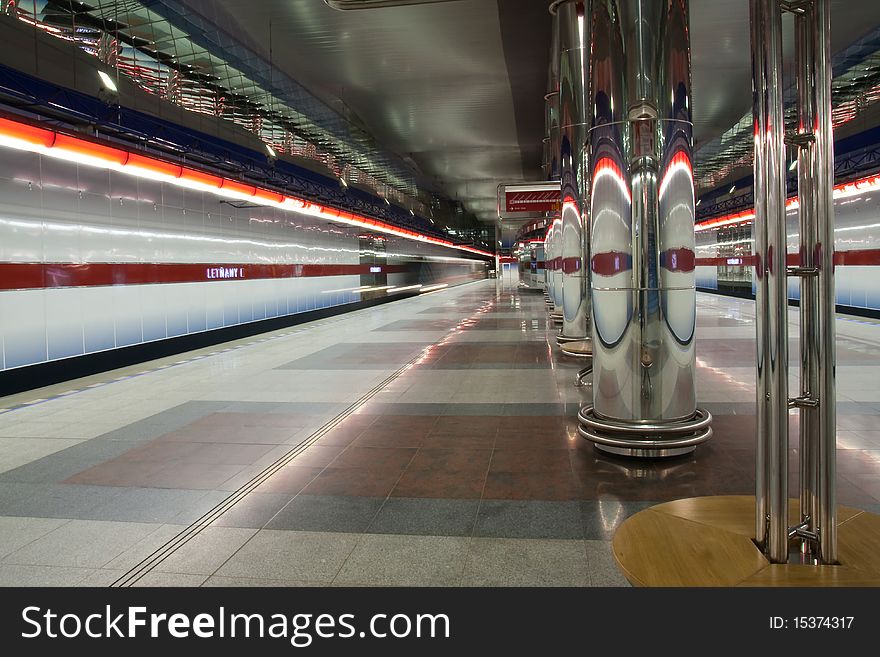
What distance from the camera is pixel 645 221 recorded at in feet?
→ 15.6

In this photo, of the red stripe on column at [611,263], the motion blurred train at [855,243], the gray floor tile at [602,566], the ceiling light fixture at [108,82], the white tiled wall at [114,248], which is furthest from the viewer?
the motion blurred train at [855,243]

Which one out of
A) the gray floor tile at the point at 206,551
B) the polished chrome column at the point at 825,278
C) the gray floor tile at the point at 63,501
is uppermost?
the polished chrome column at the point at 825,278

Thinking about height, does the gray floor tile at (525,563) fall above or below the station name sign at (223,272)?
below

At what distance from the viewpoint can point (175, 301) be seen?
484 inches

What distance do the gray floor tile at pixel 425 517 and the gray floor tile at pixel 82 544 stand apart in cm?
136

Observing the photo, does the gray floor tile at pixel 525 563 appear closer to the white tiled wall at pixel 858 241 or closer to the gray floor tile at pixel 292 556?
the gray floor tile at pixel 292 556

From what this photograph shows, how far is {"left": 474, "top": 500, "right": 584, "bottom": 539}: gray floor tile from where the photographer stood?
3.49 metres

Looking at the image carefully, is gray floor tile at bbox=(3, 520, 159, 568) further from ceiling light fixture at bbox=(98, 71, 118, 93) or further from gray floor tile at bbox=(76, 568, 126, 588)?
ceiling light fixture at bbox=(98, 71, 118, 93)

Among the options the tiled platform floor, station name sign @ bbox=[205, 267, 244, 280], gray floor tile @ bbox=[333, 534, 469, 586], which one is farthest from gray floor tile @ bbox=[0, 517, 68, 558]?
station name sign @ bbox=[205, 267, 244, 280]

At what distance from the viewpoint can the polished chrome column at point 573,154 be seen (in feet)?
31.4

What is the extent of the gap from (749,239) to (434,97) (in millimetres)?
19037

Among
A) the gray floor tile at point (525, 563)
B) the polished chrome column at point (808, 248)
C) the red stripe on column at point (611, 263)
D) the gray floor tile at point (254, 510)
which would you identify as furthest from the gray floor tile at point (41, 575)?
the red stripe on column at point (611, 263)

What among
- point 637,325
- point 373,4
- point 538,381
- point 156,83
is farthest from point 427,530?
point 156,83

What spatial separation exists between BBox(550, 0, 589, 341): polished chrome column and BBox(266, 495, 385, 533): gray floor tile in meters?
7.63
